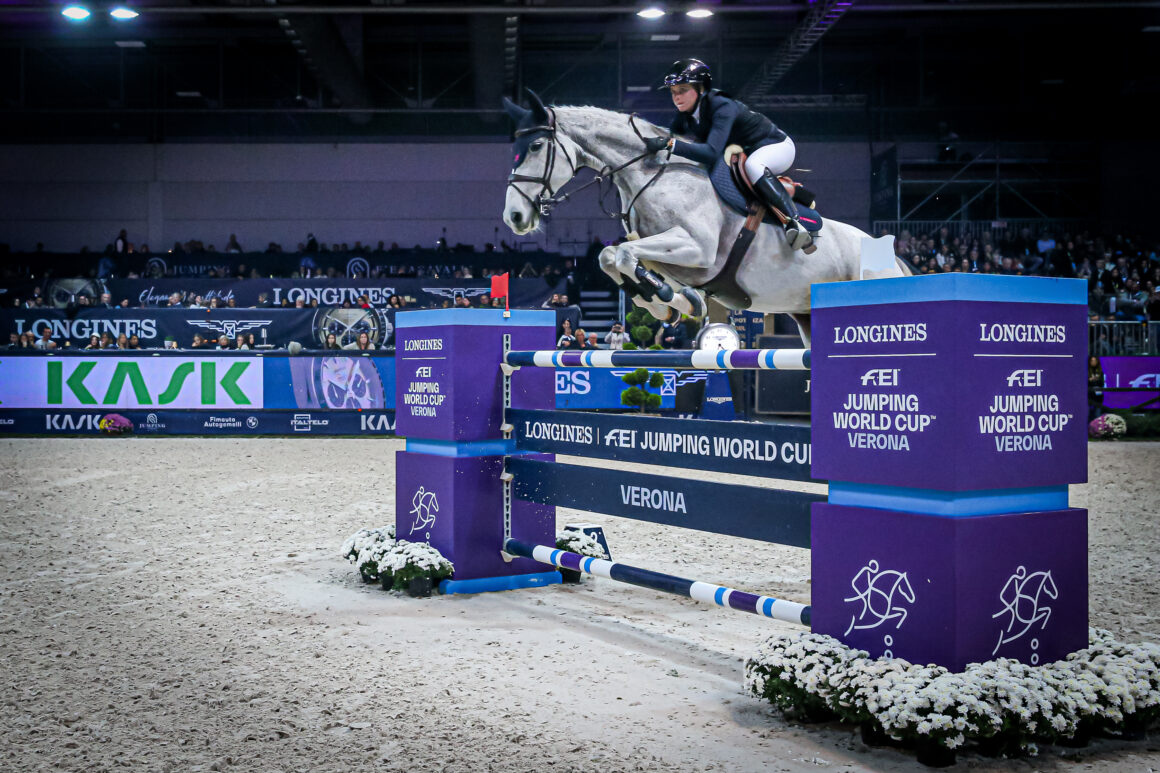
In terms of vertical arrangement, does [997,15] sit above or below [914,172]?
above

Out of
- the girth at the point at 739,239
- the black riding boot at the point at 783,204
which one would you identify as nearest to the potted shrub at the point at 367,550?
the girth at the point at 739,239

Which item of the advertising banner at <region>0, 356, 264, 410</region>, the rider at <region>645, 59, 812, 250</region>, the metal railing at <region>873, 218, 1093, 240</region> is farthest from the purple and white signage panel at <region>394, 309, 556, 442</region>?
the metal railing at <region>873, 218, 1093, 240</region>

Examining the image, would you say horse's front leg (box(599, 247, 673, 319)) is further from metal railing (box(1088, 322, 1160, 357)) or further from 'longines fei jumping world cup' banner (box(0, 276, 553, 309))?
'longines fei jumping world cup' banner (box(0, 276, 553, 309))

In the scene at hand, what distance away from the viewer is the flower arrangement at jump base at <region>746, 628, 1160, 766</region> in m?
2.69

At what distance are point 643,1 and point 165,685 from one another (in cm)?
1497

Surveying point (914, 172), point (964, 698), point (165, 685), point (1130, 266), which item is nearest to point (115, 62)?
point (914, 172)

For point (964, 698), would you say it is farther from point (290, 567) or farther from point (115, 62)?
point (115, 62)

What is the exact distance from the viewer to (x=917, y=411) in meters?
2.93

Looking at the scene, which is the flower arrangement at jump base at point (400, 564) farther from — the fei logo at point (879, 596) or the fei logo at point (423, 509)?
the fei logo at point (879, 596)

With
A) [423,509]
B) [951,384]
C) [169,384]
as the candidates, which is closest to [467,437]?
[423,509]

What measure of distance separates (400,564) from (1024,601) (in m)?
3.10

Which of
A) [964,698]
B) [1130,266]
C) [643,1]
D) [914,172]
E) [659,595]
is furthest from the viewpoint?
[914,172]

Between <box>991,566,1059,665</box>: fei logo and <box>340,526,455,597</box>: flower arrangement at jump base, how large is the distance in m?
2.95

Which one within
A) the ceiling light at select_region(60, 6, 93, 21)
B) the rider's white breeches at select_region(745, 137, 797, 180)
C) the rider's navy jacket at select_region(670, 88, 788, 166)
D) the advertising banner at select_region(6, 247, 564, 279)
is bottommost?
the rider's white breeches at select_region(745, 137, 797, 180)
